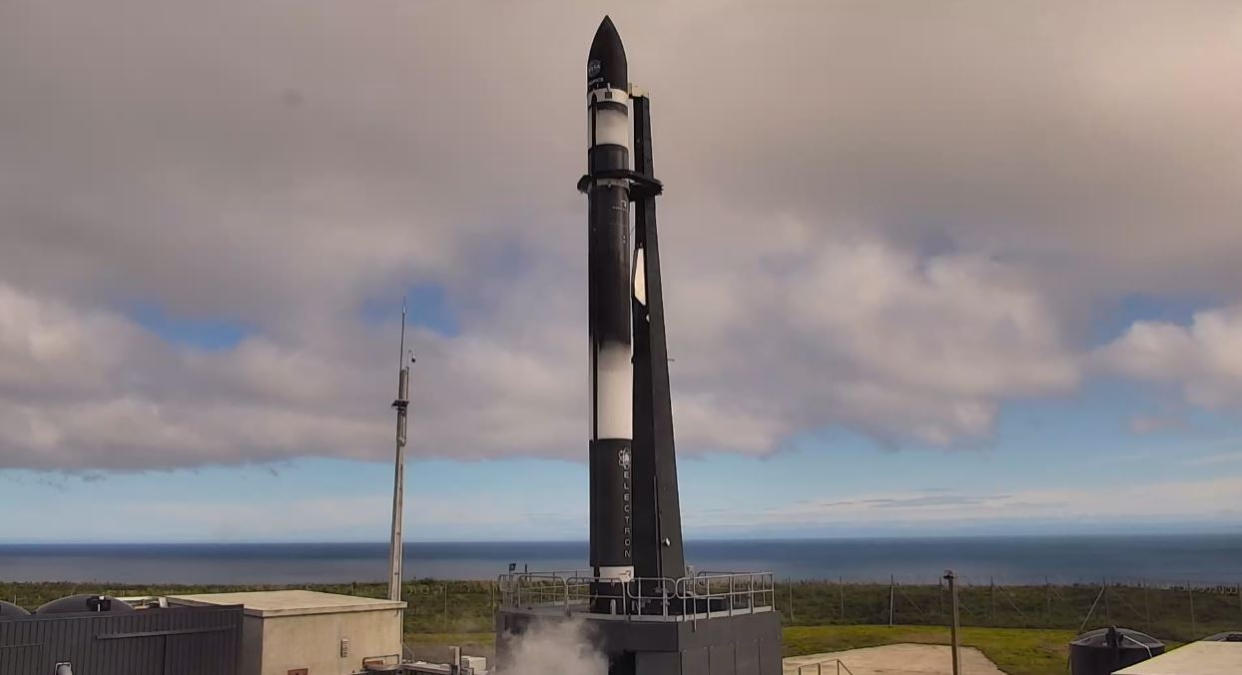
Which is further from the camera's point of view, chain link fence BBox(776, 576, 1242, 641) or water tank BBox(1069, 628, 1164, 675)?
chain link fence BBox(776, 576, 1242, 641)

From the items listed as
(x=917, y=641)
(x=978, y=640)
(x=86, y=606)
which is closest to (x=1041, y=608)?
(x=978, y=640)

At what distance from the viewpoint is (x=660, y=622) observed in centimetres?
2195

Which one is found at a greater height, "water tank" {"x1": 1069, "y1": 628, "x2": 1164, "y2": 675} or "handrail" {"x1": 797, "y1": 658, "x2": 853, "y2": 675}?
"water tank" {"x1": 1069, "y1": 628, "x2": 1164, "y2": 675}

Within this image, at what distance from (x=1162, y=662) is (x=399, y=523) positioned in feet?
88.6

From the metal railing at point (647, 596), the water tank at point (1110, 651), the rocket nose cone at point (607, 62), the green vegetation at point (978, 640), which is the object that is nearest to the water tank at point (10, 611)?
the metal railing at point (647, 596)

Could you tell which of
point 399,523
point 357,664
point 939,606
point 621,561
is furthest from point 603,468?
point 939,606

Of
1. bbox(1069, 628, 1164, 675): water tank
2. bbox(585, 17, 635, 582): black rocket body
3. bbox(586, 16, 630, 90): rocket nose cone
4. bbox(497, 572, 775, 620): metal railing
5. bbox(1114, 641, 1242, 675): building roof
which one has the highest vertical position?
bbox(586, 16, 630, 90): rocket nose cone

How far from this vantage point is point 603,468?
25.4m

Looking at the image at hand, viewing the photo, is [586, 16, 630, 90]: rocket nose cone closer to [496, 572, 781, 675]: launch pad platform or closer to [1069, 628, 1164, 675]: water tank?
[496, 572, 781, 675]: launch pad platform

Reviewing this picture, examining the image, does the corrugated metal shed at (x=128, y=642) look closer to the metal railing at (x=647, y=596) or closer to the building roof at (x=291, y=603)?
the building roof at (x=291, y=603)

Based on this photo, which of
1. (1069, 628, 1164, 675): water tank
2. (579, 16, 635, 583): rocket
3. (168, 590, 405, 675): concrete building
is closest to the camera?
(579, 16, 635, 583): rocket

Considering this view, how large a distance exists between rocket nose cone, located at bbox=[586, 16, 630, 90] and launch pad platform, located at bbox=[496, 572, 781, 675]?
1449 cm

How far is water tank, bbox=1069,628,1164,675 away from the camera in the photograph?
90.9 feet

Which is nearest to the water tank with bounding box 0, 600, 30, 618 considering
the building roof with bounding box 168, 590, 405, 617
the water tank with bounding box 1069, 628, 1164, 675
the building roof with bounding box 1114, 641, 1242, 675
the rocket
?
the building roof with bounding box 168, 590, 405, 617
